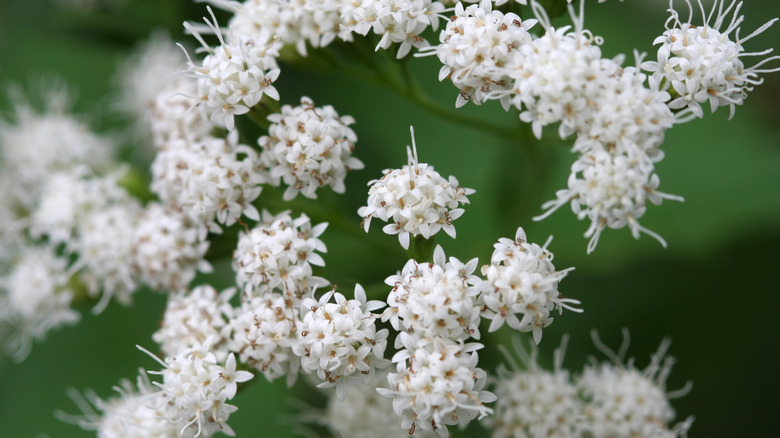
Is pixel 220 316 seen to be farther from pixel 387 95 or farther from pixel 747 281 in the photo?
pixel 747 281

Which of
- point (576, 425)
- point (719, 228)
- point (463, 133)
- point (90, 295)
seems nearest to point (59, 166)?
point (90, 295)

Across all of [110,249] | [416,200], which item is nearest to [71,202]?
[110,249]

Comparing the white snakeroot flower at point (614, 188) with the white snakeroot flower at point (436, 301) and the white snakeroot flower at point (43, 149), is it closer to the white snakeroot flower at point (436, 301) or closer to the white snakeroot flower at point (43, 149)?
the white snakeroot flower at point (436, 301)

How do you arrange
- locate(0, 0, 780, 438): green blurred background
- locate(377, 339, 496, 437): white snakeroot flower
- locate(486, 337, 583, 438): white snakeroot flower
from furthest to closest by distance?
locate(0, 0, 780, 438): green blurred background
locate(486, 337, 583, 438): white snakeroot flower
locate(377, 339, 496, 437): white snakeroot flower

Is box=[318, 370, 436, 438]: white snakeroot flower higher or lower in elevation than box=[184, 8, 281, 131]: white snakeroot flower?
lower

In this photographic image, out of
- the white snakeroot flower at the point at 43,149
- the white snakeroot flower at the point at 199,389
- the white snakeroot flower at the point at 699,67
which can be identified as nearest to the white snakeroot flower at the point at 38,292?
the white snakeroot flower at the point at 43,149

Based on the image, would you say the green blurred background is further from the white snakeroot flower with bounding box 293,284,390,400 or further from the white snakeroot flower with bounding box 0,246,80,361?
the white snakeroot flower with bounding box 293,284,390,400

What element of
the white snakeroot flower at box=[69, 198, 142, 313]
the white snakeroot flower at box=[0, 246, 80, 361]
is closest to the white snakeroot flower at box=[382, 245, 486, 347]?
the white snakeroot flower at box=[69, 198, 142, 313]

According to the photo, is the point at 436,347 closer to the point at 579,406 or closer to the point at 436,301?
the point at 436,301
